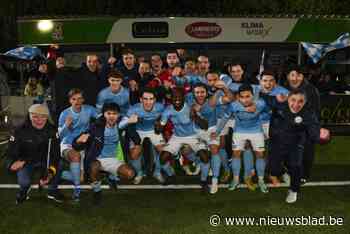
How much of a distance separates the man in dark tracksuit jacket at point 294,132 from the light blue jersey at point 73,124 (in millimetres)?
2487

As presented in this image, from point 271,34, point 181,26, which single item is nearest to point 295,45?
point 271,34

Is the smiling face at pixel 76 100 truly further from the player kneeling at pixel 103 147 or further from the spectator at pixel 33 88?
the spectator at pixel 33 88

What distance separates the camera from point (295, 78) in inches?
233

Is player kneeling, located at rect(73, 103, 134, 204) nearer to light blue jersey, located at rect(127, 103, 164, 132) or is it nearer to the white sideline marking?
light blue jersey, located at rect(127, 103, 164, 132)

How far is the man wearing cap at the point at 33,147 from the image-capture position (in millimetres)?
5445

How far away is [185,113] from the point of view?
6074 millimetres

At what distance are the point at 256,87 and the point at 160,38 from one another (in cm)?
647

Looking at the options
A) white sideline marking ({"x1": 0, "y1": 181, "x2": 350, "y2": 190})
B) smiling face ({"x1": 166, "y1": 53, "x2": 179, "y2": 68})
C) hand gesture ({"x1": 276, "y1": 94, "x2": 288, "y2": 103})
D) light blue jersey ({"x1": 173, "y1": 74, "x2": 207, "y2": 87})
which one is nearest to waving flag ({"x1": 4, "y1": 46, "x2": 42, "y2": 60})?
smiling face ({"x1": 166, "y1": 53, "x2": 179, "y2": 68})

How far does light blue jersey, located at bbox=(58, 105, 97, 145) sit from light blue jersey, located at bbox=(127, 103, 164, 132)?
0.63 meters

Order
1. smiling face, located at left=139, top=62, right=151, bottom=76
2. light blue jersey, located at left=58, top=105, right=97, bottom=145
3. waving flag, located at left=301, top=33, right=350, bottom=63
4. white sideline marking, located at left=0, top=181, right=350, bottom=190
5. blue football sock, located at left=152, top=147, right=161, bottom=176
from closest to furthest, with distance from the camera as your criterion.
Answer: light blue jersey, located at left=58, top=105, right=97, bottom=145
white sideline marking, located at left=0, top=181, right=350, bottom=190
blue football sock, located at left=152, top=147, right=161, bottom=176
smiling face, located at left=139, top=62, right=151, bottom=76
waving flag, located at left=301, top=33, right=350, bottom=63

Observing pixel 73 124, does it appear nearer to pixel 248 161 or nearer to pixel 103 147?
pixel 103 147

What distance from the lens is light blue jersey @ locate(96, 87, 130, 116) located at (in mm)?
6285

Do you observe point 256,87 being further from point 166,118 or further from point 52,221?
point 52,221

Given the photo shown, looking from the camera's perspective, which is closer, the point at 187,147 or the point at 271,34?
the point at 187,147
